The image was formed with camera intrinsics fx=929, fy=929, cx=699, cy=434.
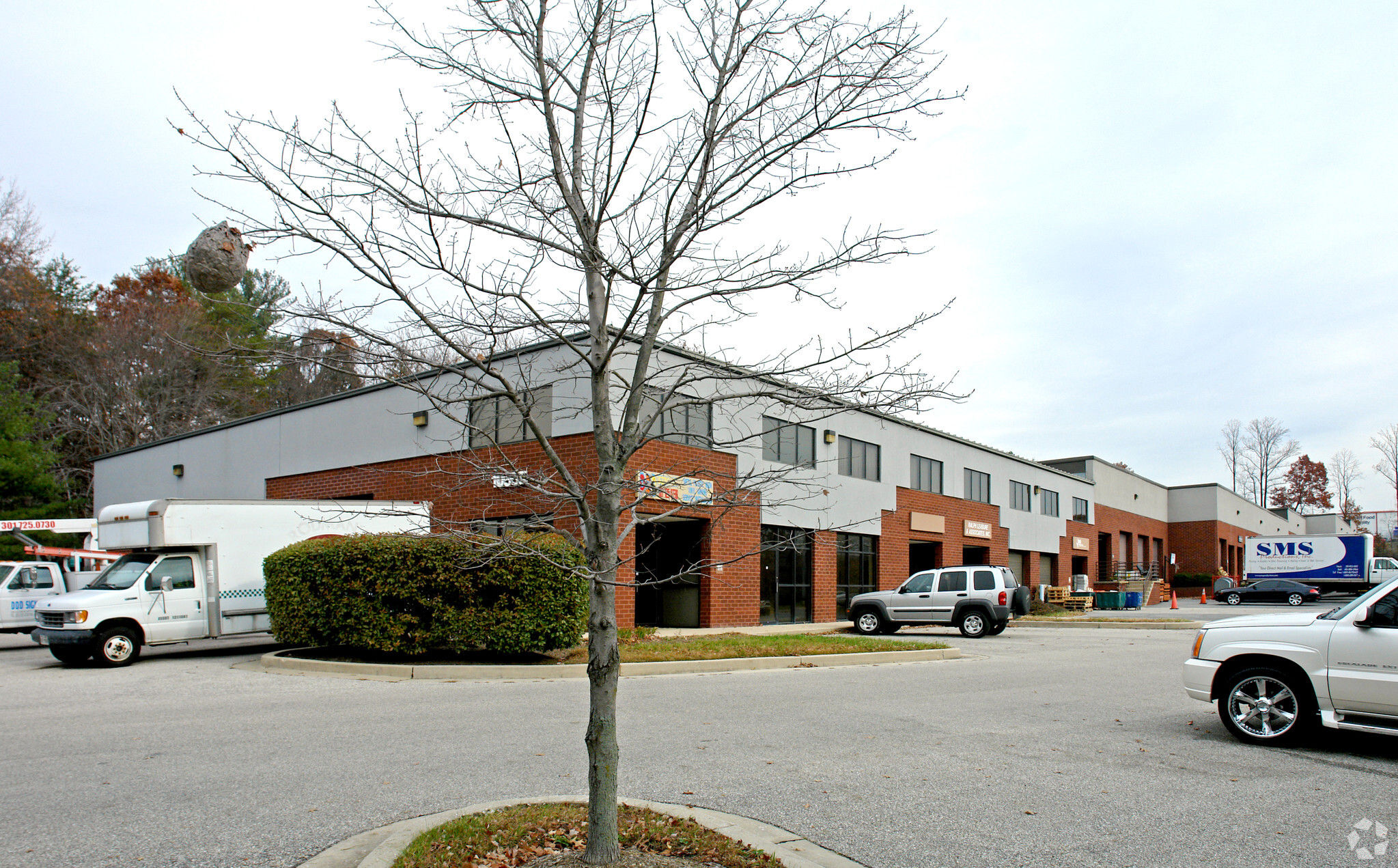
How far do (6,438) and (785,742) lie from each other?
115 feet

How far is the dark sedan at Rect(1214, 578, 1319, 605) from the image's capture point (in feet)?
158

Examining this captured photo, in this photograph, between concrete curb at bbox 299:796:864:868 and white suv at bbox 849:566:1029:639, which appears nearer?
concrete curb at bbox 299:796:864:868

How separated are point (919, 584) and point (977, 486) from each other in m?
15.1

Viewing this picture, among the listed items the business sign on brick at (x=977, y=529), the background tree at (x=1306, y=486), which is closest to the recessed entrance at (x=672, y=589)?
the business sign on brick at (x=977, y=529)

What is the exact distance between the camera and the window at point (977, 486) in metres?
37.5

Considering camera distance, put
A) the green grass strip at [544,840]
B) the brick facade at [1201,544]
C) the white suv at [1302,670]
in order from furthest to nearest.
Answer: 1. the brick facade at [1201,544]
2. the white suv at [1302,670]
3. the green grass strip at [544,840]

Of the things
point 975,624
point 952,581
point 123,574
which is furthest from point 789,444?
point 123,574

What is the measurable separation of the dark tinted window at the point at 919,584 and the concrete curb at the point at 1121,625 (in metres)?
7.28

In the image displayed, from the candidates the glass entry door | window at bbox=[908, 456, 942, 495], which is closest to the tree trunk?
the glass entry door

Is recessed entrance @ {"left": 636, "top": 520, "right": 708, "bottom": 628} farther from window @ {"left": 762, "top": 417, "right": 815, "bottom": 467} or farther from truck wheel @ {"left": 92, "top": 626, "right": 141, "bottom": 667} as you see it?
truck wheel @ {"left": 92, "top": 626, "right": 141, "bottom": 667}

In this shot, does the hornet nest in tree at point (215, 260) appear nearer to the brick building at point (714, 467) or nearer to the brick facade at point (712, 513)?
the brick facade at point (712, 513)

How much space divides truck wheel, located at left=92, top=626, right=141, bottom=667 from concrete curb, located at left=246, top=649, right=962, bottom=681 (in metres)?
1.88

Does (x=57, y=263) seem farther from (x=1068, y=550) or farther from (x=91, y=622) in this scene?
(x=1068, y=550)

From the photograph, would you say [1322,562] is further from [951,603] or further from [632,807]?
[632,807]
